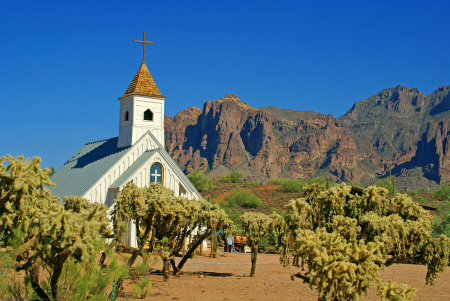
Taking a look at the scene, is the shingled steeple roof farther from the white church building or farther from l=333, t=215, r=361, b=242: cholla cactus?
l=333, t=215, r=361, b=242: cholla cactus

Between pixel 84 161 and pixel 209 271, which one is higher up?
pixel 84 161

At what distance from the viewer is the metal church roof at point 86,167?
104 feet

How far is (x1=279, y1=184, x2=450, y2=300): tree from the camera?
38.3ft

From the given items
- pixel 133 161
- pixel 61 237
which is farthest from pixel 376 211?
pixel 133 161

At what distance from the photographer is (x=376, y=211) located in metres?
16.9

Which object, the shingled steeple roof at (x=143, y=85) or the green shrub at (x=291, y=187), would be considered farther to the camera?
the green shrub at (x=291, y=187)

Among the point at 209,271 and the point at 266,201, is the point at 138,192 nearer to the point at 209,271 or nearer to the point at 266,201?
the point at 209,271

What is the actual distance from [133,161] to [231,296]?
15.6 metres

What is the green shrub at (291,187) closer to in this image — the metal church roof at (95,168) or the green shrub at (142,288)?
the metal church roof at (95,168)

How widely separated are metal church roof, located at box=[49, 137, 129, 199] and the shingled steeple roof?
3.21 meters

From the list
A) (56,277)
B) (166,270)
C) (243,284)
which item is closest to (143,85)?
(166,270)

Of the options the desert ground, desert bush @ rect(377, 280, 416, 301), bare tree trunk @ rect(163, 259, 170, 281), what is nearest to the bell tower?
the desert ground

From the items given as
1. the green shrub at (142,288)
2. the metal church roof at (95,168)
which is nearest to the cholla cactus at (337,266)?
the green shrub at (142,288)

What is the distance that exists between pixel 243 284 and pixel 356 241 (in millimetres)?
7929
